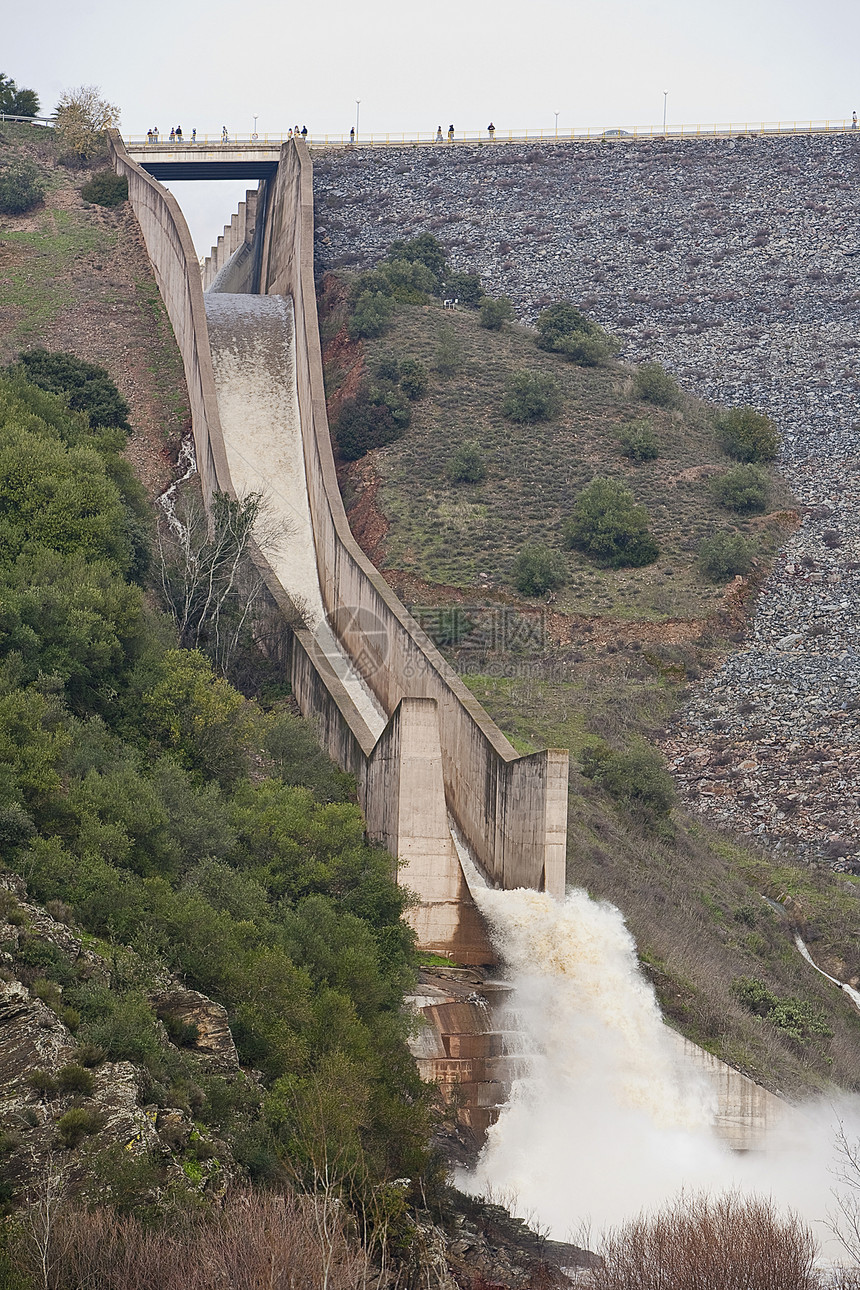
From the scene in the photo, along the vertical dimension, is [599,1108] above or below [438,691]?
below

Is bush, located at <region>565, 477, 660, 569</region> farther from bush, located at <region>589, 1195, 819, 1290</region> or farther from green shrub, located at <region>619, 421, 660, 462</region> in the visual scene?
bush, located at <region>589, 1195, 819, 1290</region>

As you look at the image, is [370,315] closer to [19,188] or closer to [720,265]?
[19,188]

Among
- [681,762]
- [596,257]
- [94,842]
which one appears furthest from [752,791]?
[596,257]

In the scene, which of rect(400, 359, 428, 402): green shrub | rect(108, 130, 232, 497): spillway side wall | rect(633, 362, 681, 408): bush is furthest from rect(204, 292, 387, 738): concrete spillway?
rect(633, 362, 681, 408): bush

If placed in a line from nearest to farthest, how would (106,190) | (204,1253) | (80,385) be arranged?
(204,1253), (80,385), (106,190)

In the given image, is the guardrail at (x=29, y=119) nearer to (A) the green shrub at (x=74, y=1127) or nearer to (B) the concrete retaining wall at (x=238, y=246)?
(B) the concrete retaining wall at (x=238, y=246)

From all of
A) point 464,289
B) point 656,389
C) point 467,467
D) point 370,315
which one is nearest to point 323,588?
point 467,467
